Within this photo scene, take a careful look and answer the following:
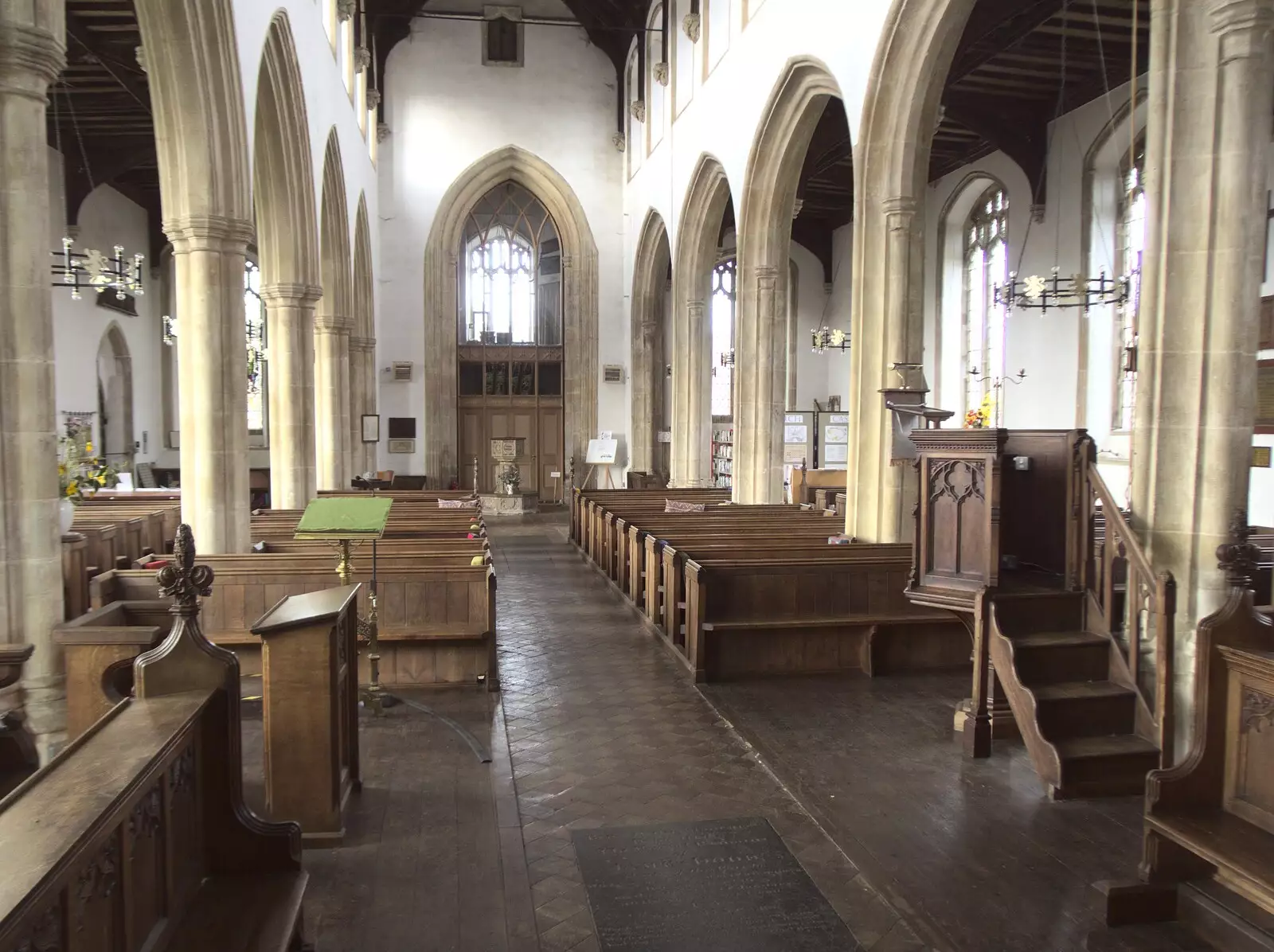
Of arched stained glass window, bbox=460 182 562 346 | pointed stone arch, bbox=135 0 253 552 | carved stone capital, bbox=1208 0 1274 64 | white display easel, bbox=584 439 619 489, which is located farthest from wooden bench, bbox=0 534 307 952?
arched stained glass window, bbox=460 182 562 346

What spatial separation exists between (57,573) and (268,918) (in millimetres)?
3189

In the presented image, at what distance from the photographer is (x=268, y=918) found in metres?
2.48

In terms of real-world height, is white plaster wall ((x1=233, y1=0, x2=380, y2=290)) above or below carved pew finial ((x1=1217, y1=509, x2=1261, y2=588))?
above

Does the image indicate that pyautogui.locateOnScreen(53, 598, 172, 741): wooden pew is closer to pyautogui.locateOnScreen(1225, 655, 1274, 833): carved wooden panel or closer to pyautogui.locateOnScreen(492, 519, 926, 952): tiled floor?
pyautogui.locateOnScreen(492, 519, 926, 952): tiled floor

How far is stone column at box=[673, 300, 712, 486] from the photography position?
15586 millimetres

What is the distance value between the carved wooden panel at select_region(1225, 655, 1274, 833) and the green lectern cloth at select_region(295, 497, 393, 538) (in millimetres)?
3839

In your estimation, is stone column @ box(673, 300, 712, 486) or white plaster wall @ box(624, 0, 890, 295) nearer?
white plaster wall @ box(624, 0, 890, 295)

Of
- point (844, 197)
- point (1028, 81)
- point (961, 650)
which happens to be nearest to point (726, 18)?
point (1028, 81)

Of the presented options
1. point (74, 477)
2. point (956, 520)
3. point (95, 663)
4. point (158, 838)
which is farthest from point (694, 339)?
point (158, 838)

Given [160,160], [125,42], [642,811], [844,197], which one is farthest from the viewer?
[844,197]

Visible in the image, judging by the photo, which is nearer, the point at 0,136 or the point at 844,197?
the point at 0,136

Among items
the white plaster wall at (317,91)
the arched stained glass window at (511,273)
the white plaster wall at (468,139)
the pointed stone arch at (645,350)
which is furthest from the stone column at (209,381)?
the arched stained glass window at (511,273)

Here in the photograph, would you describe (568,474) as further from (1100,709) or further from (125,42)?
(1100,709)

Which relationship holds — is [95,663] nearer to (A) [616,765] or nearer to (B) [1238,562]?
(A) [616,765]
